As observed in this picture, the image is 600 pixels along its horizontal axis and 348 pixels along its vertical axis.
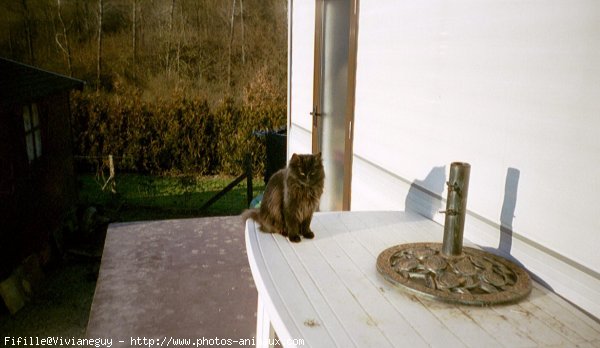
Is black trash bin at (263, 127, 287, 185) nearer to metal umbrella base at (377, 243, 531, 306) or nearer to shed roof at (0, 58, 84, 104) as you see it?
shed roof at (0, 58, 84, 104)

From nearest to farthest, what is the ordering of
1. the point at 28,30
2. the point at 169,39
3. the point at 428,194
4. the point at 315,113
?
the point at 428,194
the point at 315,113
the point at 28,30
the point at 169,39

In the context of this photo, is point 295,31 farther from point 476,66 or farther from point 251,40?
Result: point 251,40

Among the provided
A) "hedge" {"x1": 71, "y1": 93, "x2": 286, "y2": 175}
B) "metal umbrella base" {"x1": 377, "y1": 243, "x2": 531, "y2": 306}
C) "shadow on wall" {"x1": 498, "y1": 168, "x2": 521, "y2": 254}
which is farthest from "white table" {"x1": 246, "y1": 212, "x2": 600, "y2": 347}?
"hedge" {"x1": 71, "y1": 93, "x2": 286, "y2": 175}

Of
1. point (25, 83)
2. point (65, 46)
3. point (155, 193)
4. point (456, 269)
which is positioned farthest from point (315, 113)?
point (65, 46)

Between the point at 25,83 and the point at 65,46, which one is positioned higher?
the point at 65,46

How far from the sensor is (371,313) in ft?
4.81

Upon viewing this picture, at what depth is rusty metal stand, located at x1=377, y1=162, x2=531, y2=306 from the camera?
1559 mm

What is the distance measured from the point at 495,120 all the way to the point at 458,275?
0.72 meters

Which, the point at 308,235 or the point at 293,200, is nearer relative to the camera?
the point at 308,235

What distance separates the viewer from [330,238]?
2.22 m

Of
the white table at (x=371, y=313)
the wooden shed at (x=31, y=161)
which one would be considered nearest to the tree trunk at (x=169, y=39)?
the wooden shed at (x=31, y=161)

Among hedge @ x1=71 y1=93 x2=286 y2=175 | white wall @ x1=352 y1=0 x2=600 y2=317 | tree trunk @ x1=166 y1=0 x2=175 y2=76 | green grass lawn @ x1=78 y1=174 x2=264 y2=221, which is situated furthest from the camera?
tree trunk @ x1=166 y1=0 x2=175 y2=76

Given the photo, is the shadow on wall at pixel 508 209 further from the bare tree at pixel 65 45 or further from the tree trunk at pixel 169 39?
the bare tree at pixel 65 45

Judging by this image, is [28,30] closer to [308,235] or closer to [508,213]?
[308,235]
